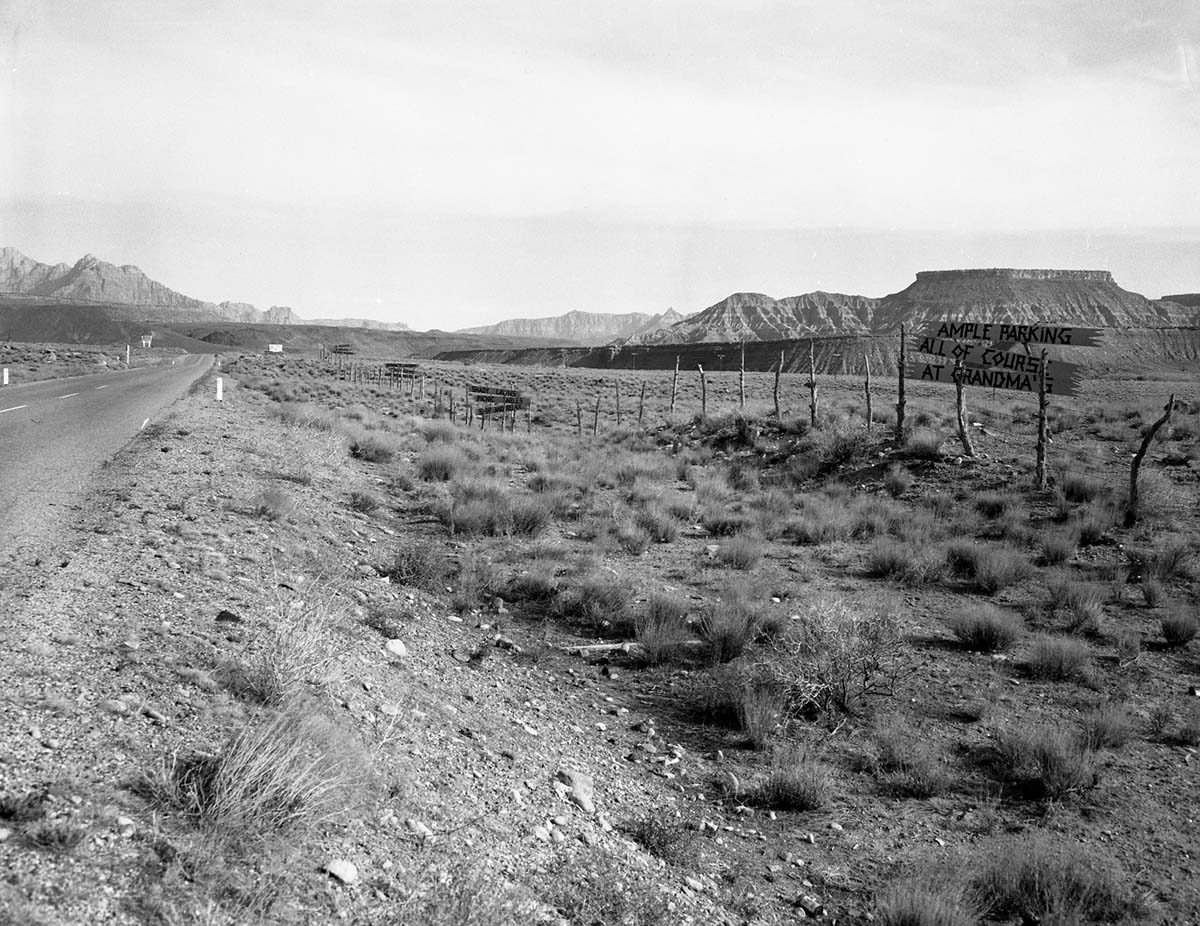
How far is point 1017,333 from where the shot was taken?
18.2 metres

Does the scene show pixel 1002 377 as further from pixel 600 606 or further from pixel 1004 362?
pixel 600 606

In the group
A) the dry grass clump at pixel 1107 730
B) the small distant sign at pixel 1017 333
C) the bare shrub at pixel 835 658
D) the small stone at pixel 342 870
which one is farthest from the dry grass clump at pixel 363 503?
the small distant sign at pixel 1017 333

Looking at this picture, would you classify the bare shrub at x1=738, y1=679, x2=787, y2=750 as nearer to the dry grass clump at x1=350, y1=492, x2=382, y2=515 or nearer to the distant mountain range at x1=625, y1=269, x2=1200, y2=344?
the dry grass clump at x1=350, y1=492, x2=382, y2=515

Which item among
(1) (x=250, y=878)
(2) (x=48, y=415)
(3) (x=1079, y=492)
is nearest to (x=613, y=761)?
(1) (x=250, y=878)

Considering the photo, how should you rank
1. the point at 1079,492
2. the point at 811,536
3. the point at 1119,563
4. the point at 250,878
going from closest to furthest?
the point at 250,878 < the point at 1119,563 < the point at 811,536 < the point at 1079,492

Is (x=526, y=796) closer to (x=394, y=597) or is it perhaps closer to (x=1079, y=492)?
(x=394, y=597)

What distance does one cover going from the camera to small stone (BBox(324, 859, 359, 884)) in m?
3.77

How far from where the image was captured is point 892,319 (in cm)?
19238

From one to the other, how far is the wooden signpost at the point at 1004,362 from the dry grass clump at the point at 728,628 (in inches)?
414

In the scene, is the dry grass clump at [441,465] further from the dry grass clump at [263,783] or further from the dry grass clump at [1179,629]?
the dry grass clump at [263,783]

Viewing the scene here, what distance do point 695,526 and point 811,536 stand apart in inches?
95.7

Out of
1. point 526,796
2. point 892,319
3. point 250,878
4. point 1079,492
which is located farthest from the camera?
point 892,319

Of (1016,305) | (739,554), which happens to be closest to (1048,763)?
(739,554)

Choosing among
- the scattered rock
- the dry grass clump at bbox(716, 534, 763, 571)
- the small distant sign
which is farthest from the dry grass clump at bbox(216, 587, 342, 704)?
the small distant sign
